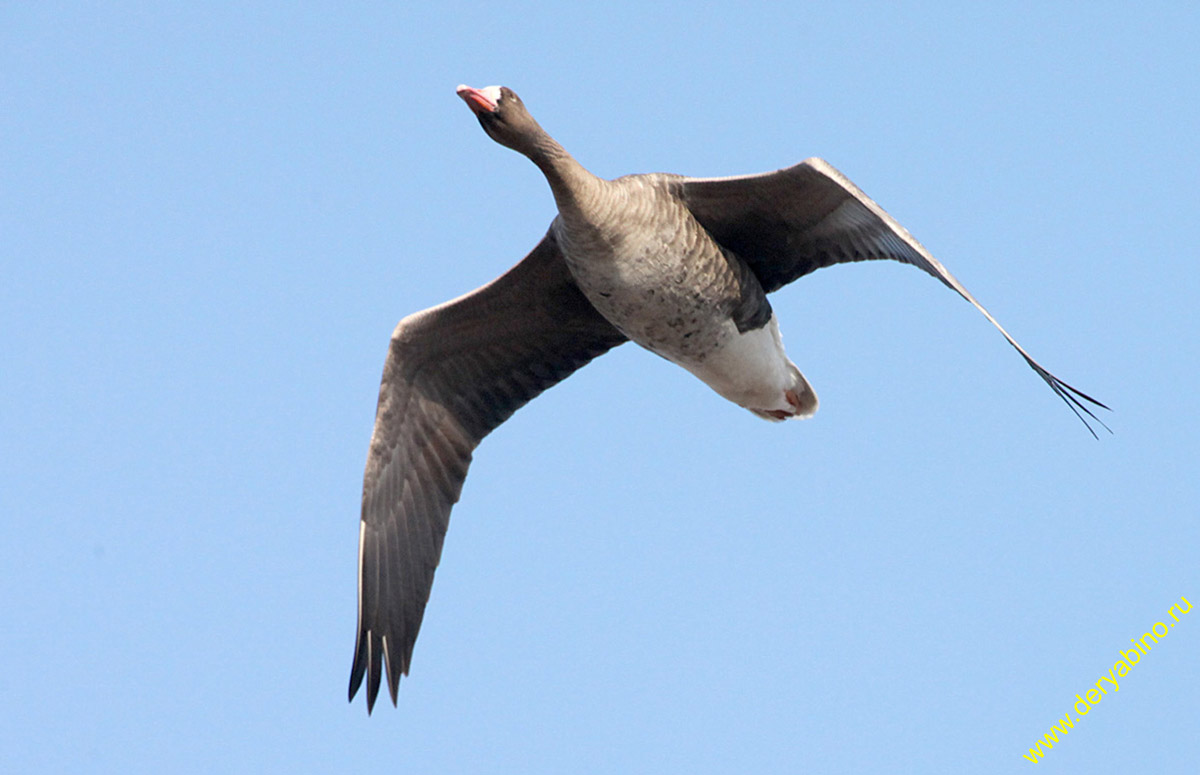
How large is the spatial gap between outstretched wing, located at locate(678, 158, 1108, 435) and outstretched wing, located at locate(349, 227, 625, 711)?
133cm

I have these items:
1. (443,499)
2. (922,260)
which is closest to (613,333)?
(443,499)

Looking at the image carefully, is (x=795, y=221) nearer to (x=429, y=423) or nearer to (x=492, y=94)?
(x=492, y=94)

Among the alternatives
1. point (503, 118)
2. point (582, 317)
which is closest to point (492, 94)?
point (503, 118)

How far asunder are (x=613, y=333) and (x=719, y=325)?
1308 mm

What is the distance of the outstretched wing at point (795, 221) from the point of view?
8.70 metres

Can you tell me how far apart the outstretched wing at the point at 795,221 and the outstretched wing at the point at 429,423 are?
1.33m

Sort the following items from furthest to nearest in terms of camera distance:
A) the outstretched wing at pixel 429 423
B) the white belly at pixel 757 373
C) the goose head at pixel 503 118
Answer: the outstretched wing at pixel 429 423
the white belly at pixel 757 373
the goose head at pixel 503 118

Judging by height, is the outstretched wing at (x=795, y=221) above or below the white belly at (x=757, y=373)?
above

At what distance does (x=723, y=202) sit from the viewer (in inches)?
366

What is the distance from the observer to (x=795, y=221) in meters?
9.45

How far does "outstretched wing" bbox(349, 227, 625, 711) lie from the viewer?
10359 mm

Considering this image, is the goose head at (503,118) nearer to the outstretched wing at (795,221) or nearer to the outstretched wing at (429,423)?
the outstretched wing at (795,221)

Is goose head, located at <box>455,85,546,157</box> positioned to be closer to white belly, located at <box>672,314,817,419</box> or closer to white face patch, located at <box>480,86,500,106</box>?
white face patch, located at <box>480,86,500,106</box>

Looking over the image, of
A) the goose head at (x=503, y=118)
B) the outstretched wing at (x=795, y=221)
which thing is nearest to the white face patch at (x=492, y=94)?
the goose head at (x=503, y=118)
